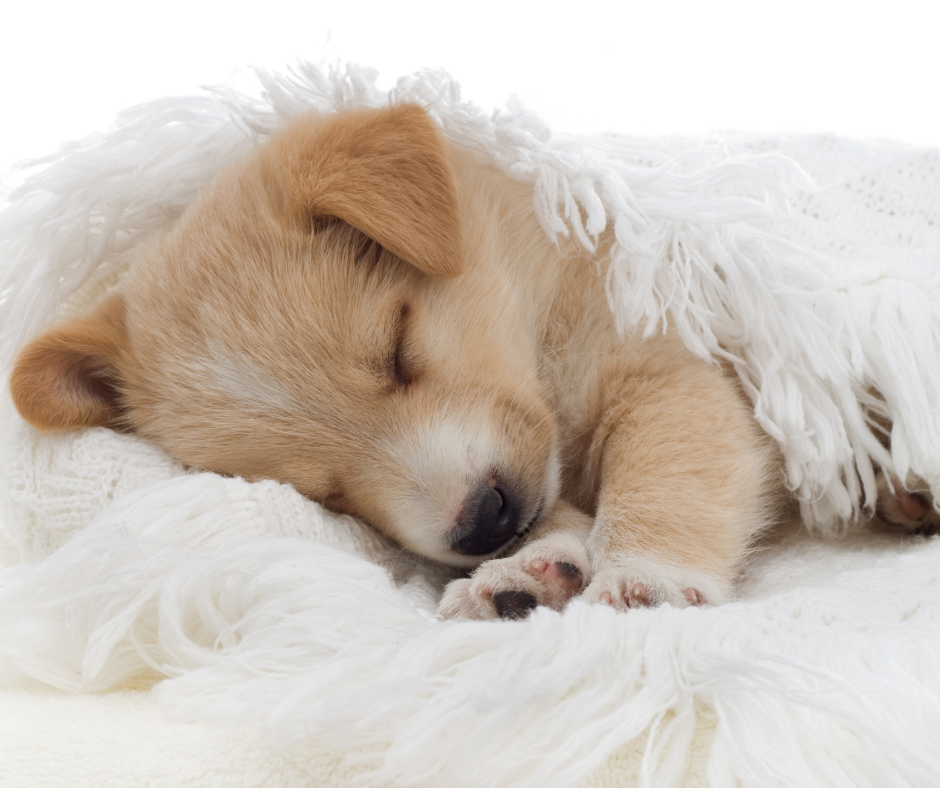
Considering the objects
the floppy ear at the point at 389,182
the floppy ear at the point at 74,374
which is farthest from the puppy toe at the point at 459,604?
the floppy ear at the point at 74,374

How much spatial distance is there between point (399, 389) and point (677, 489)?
0.57m

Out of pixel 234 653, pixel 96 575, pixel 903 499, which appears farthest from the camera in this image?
pixel 903 499

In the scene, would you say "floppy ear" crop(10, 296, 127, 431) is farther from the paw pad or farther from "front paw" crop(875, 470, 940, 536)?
"front paw" crop(875, 470, 940, 536)

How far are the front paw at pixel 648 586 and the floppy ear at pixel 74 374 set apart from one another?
43.9 inches

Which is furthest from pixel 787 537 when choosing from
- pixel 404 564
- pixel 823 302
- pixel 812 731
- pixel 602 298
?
pixel 812 731

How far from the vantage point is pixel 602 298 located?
192 cm

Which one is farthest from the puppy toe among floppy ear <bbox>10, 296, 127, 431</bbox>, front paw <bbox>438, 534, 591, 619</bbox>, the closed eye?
floppy ear <bbox>10, 296, 127, 431</bbox>

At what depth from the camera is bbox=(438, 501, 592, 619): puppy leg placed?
1406mm

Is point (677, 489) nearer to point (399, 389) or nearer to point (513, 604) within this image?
point (513, 604)

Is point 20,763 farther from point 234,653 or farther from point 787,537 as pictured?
point 787,537

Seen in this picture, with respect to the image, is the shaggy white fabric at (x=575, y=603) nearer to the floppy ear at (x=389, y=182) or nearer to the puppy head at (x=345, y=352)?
the puppy head at (x=345, y=352)

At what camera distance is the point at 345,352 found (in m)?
1.59

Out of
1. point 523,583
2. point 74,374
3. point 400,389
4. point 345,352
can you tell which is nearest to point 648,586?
point 523,583

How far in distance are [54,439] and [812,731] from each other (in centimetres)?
146
